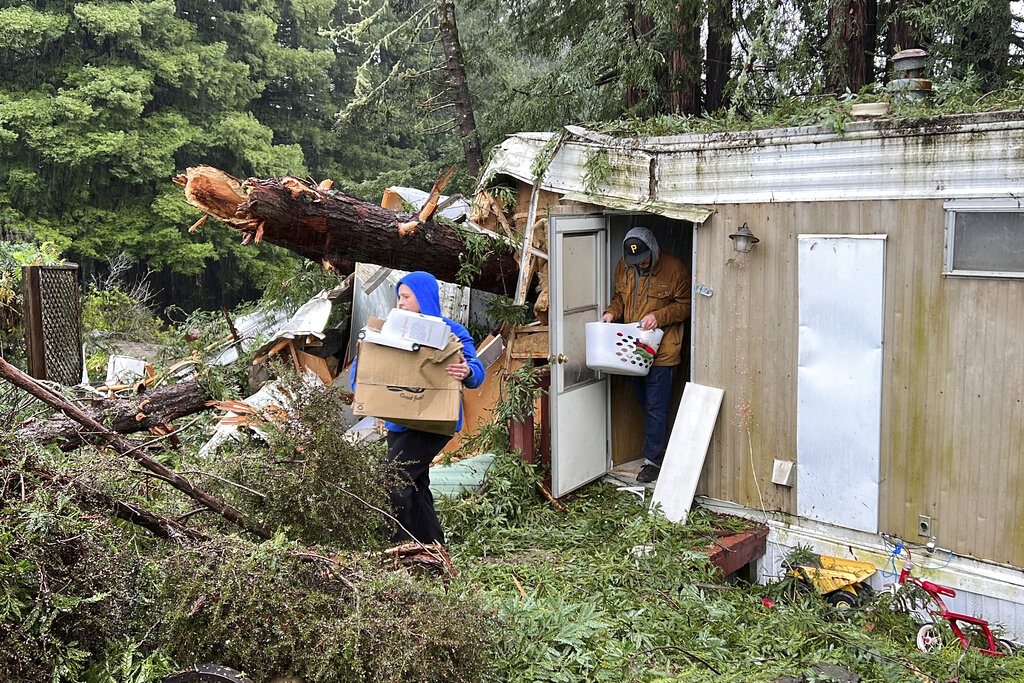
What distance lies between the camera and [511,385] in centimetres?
696

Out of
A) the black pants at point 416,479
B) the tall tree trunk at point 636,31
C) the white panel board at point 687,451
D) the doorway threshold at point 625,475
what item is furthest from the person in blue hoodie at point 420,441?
the tall tree trunk at point 636,31

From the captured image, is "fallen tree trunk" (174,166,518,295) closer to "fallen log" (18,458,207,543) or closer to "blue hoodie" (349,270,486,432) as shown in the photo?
"blue hoodie" (349,270,486,432)

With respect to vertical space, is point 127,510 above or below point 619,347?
below

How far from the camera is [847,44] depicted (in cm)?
1059

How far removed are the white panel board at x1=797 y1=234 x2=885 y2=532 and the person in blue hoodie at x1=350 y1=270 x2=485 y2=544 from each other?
2.45 meters

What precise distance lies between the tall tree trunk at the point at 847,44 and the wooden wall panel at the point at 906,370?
542 cm

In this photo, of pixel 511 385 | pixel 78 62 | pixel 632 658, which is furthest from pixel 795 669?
pixel 78 62

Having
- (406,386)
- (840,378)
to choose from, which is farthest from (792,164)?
(406,386)

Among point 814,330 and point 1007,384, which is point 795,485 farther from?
point 1007,384

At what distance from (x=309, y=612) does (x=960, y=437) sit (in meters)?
4.38

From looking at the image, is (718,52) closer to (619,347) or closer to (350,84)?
(619,347)

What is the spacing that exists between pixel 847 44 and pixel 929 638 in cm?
806

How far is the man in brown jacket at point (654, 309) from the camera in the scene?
23.0 feet

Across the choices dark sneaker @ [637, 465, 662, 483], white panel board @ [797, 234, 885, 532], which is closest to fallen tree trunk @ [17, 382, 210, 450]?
dark sneaker @ [637, 465, 662, 483]
